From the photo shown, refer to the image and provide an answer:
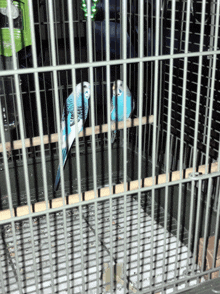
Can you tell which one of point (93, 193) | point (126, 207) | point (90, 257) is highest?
point (93, 193)

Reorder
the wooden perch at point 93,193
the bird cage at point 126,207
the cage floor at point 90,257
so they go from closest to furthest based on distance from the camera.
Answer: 1. the wooden perch at point 93,193
2. the bird cage at point 126,207
3. the cage floor at point 90,257

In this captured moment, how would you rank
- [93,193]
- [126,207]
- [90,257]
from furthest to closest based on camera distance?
[90,257] < [126,207] < [93,193]

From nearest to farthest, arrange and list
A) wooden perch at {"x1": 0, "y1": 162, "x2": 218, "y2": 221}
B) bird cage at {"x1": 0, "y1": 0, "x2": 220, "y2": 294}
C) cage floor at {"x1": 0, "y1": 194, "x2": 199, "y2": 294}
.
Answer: wooden perch at {"x1": 0, "y1": 162, "x2": 218, "y2": 221} → bird cage at {"x1": 0, "y1": 0, "x2": 220, "y2": 294} → cage floor at {"x1": 0, "y1": 194, "x2": 199, "y2": 294}

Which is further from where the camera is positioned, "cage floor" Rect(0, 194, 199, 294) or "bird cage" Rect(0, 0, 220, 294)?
"cage floor" Rect(0, 194, 199, 294)

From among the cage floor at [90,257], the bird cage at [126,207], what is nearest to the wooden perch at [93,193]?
the bird cage at [126,207]

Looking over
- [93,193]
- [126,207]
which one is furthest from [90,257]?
[93,193]

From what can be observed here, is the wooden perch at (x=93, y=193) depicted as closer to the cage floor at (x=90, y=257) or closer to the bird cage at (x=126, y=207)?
the bird cage at (x=126, y=207)

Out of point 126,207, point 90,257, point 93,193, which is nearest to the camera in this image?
point 93,193

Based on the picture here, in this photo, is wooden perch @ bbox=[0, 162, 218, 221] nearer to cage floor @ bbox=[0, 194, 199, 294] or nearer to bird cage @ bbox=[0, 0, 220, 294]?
bird cage @ bbox=[0, 0, 220, 294]

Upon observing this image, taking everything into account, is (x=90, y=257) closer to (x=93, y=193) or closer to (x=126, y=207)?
(x=126, y=207)

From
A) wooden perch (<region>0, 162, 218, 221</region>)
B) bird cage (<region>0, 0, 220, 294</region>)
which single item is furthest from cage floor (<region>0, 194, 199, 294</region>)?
wooden perch (<region>0, 162, 218, 221</region>)

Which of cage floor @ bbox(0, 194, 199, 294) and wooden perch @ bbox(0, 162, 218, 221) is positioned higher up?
wooden perch @ bbox(0, 162, 218, 221)

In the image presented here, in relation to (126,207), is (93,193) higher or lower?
higher

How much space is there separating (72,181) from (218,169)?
1034 mm
